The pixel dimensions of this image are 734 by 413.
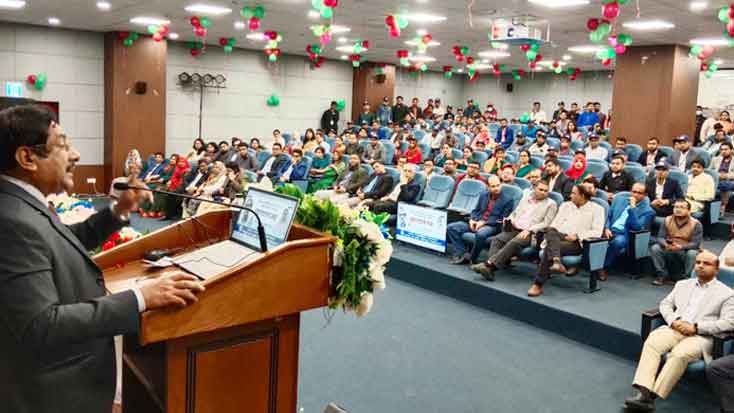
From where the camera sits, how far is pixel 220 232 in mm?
2467

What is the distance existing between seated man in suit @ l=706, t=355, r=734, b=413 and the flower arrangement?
2.37 metres

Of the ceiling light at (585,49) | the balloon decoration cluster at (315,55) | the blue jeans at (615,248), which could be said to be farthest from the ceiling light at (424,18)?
the blue jeans at (615,248)

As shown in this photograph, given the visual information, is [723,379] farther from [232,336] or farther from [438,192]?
[438,192]

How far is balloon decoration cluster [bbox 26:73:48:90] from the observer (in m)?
12.0

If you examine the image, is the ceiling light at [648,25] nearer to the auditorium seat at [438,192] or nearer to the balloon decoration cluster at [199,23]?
the auditorium seat at [438,192]

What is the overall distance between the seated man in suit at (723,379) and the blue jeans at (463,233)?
10.0 feet

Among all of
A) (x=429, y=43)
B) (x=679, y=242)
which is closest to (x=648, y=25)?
(x=429, y=43)

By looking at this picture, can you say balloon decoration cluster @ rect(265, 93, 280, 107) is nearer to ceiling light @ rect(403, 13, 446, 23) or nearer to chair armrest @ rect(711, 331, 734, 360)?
ceiling light @ rect(403, 13, 446, 23)

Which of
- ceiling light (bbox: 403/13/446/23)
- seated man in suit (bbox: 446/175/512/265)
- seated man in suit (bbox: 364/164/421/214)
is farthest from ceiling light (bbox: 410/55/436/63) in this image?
seated man in suit (bbox: 446/175/512/265)

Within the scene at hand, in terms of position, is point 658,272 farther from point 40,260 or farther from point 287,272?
point 40,260

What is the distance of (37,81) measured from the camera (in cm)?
1200

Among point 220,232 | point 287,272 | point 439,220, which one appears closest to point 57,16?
point 439,220

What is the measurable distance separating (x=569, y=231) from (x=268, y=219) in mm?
4334

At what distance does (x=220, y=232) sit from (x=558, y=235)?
397 centimetres
